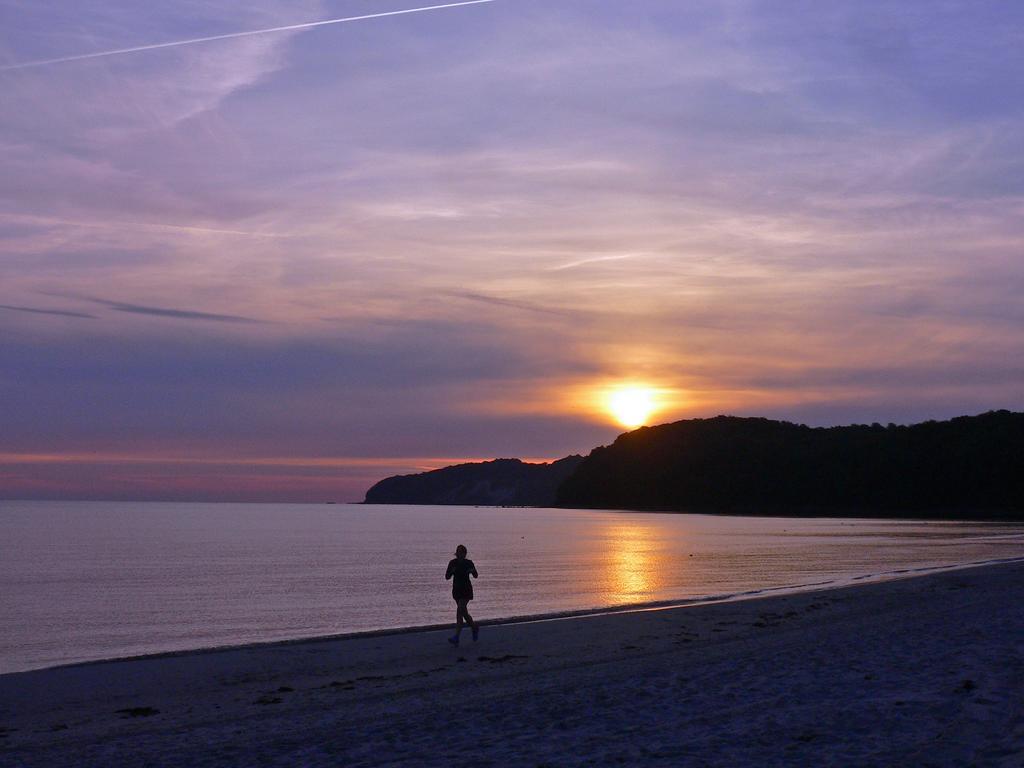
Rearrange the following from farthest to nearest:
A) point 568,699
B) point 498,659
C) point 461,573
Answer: point 461,573, point 498,659, point 568,699

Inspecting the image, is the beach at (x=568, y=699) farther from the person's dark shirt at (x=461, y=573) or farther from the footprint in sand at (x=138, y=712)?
the person's dark shirt at (x=461, y=573)

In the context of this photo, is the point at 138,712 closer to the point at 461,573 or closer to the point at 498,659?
the point at 498,659

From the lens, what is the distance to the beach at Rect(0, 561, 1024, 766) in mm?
10969

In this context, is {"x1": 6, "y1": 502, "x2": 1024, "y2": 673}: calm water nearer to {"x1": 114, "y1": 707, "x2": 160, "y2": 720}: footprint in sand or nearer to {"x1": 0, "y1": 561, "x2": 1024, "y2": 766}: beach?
{"x1": 0, "y1": 561, "x2": 1024, "y2": 766}: beach

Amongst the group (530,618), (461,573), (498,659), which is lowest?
(530,618)

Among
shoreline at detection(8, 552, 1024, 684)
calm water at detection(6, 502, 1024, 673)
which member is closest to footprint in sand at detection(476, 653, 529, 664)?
shoreline at detection(8, 552, 1024, 684)

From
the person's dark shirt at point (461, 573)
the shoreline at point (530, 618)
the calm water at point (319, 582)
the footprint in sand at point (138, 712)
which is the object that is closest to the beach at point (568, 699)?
the footprint in sand at point (138, 712)

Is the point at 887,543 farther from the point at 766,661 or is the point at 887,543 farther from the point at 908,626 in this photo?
the point at 766,661

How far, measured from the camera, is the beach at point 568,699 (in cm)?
1097

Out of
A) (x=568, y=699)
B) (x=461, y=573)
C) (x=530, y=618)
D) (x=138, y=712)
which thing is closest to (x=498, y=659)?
(x=461, y=573)

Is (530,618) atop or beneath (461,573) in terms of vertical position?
beneath

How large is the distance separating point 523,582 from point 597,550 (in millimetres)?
38597

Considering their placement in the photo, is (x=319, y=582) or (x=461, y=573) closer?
(x=461, y=573)

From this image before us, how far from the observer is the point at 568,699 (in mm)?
14797
